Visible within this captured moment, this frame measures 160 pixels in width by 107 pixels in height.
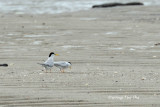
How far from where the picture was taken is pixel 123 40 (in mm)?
15141

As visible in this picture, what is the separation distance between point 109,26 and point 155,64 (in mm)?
7854

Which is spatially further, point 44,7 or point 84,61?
point 44,7

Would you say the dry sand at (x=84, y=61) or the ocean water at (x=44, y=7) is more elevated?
the ocean water at (x=44, y=7)

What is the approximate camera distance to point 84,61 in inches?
458

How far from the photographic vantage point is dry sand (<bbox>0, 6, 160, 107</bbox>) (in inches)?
303

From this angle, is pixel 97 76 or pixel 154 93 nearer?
pixel 154 93

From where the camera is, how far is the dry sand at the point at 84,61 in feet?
25.2

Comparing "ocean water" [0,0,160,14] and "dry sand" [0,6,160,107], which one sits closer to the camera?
"dry sand" [0,6,160,107]

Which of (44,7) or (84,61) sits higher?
(44,7)

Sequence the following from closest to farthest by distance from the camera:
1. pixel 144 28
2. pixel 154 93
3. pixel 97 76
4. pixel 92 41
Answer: pixel 154 93 → pixel 97 76 → pixel 92 41 → pixel 144 28

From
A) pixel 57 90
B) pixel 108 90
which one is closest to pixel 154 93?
pixel 108 90

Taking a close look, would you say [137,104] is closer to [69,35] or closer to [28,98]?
[28,98]

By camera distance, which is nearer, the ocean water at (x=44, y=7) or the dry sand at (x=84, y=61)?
the dry sand at (x=84, y=61)

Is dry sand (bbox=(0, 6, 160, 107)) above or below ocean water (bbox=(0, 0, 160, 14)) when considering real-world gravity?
below
